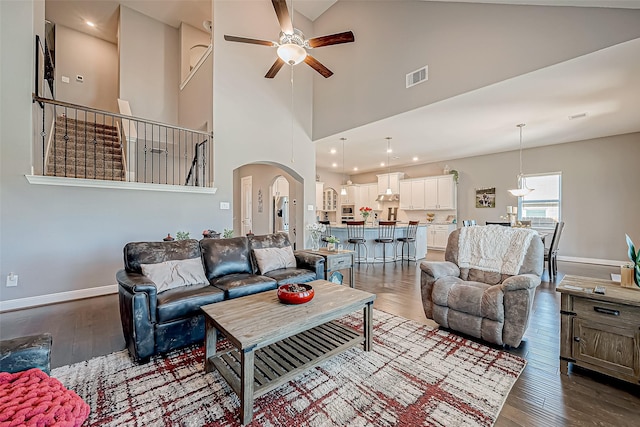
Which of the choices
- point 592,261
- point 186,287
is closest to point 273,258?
point 186,287

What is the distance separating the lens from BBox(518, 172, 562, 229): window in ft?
22.9

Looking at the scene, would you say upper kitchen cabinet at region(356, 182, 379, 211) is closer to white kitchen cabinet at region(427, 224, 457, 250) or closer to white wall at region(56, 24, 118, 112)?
white kitchen cabinet at region(427, 224, 457, 250)

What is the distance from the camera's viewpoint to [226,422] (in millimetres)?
1561

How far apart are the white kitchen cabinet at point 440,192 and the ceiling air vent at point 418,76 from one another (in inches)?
194

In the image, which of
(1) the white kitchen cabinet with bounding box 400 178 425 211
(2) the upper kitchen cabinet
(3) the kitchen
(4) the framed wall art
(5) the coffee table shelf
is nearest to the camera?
(5) the coffee table shelf

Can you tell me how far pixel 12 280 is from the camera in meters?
3.40

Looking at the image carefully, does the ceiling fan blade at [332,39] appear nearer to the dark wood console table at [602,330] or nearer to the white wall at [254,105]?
the white wall at [254,105]

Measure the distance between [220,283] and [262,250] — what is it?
0.73 meters

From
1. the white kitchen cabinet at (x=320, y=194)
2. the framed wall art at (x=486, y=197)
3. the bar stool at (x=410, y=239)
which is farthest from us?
the white kitchen cabinet at (x=320, y=194)

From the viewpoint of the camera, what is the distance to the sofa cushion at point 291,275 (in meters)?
3.07

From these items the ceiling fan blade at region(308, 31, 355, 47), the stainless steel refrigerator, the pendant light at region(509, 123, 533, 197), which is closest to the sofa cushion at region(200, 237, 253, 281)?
the ceiling fan blade at region(308, 31, 355, 47)

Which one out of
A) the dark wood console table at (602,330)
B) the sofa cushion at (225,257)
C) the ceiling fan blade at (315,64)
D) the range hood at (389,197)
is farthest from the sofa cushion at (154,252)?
the range hood at (389,197)

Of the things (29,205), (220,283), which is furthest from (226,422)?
(29,205)

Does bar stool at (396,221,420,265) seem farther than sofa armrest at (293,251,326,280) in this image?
Yes
